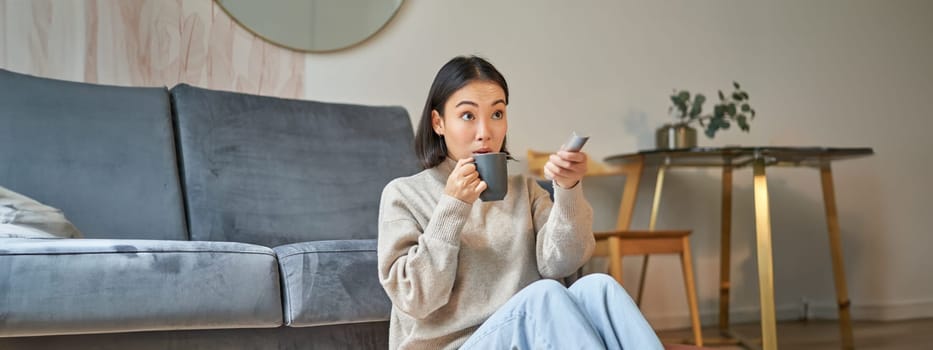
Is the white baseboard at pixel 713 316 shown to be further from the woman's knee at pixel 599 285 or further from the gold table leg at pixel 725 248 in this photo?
the woman's knee at pixel 599 285

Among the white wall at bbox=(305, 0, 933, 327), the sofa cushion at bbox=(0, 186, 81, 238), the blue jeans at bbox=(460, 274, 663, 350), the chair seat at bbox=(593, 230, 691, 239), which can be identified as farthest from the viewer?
the white wall at bbox=(305, 0, 933, 327)

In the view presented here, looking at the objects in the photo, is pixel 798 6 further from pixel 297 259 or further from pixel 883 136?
pixel 297 259

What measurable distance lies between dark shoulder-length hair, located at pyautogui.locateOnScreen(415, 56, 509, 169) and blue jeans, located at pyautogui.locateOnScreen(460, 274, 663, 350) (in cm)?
30

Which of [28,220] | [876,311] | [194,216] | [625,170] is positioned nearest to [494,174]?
[28,220]

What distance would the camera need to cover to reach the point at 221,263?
4.81ft

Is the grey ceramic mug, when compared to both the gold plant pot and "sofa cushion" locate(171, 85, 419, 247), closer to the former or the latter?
"sofa cushion" locate(171, 85, 419, 247)

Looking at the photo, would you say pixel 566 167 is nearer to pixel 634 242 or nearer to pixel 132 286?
pixel 132 286

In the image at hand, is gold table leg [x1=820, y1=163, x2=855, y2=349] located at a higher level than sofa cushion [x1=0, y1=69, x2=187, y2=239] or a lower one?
lower

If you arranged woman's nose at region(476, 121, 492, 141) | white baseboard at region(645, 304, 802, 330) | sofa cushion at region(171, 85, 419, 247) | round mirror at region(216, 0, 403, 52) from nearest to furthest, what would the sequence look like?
1. woman's nose at region(476, 121, 492, 141)
2. sofa cushion at region(171, 85, 419, 247)
3. round mirror at region(216, 0, 403, 52)
4. white baseboard at region(645, 304, 802, 330)

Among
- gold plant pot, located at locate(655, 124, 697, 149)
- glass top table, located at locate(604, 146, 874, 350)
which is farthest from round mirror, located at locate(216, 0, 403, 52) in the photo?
gold plant pot, located at locate(655, 124, 697, 149)

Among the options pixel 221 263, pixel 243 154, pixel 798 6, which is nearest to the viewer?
pixel 221 263

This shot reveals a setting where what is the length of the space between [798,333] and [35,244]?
2574 millimetres

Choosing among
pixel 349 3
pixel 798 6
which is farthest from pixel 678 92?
pixel 349 3

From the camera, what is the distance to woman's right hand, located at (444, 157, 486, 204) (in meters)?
1.14
